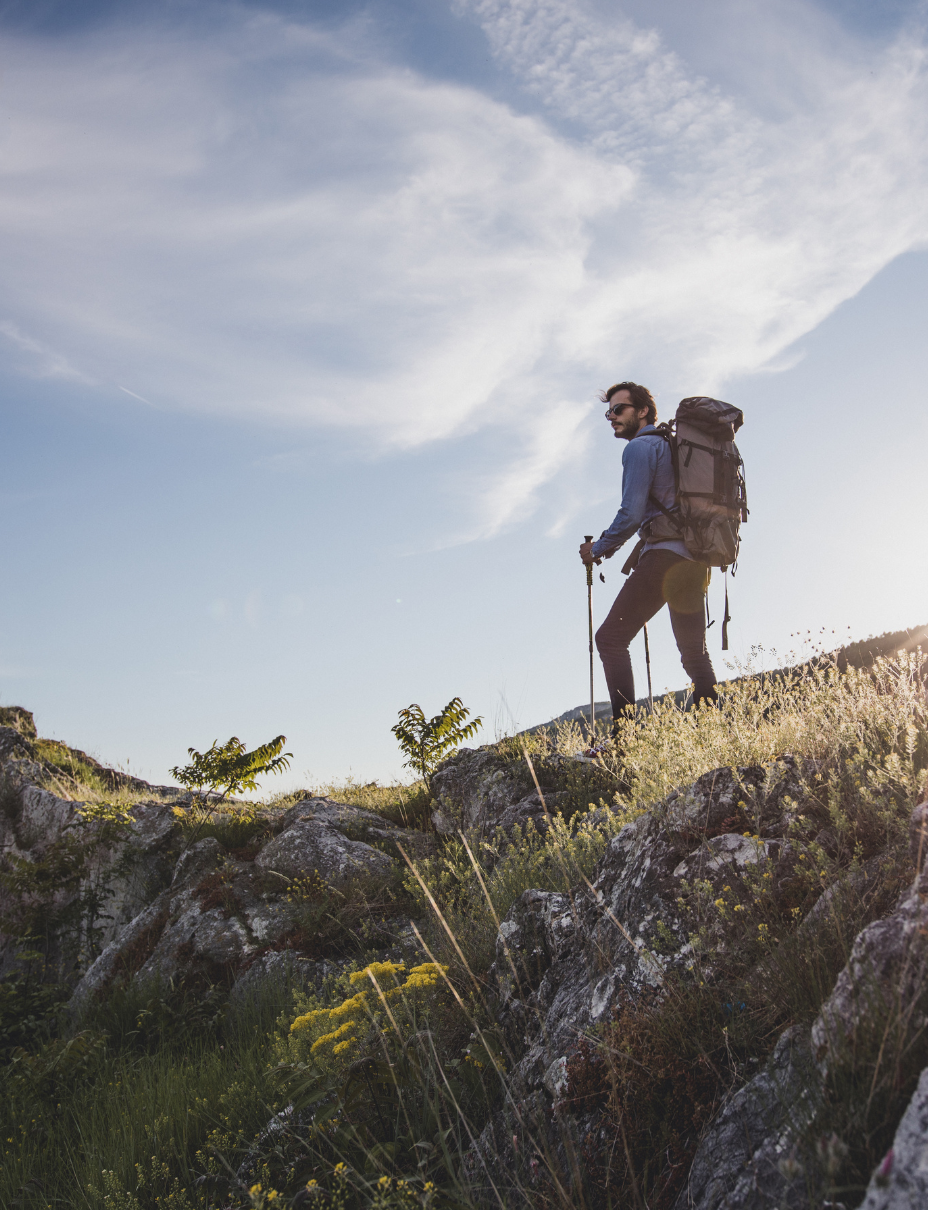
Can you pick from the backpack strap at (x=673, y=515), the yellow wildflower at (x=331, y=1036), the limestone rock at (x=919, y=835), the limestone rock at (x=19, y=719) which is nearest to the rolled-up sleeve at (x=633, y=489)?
the backpack strap at (x=673, y=515)

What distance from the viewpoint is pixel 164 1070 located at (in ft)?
12.9

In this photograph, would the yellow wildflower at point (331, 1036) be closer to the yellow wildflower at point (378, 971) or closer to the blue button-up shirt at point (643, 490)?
the yellow wildflower at point (378, 971)

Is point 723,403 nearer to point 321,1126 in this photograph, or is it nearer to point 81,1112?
point 321,1126

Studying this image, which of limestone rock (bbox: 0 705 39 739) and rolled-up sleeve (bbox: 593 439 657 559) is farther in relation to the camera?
limestone rock (bbox: 0 705 39 739)

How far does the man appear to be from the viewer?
5.97m

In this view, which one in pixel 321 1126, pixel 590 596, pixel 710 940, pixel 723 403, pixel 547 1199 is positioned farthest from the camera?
pixel 590 596

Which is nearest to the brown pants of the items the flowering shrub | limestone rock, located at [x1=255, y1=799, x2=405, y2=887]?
limestone rock, located at [x1=255, y1=799, x2=405, y2=887]

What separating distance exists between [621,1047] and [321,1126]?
3.72 ft

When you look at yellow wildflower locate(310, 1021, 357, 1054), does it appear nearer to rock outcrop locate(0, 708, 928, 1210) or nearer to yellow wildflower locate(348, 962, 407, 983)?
yellow wildflower locate(348, 962, 407, 983)

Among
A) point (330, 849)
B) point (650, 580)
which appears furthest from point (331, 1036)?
point (650, 580)

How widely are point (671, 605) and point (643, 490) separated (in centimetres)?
105

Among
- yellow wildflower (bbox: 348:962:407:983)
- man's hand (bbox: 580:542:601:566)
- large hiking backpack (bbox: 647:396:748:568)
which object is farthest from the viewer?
man's hand (bbox: 580:542:601:566)

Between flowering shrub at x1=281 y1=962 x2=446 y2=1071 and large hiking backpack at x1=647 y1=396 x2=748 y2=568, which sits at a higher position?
large hiking backpack at x1=647 y1=396 x2=748 y2=568

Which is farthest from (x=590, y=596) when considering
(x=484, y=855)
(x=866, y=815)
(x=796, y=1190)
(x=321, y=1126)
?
(x=796, y=1190)
